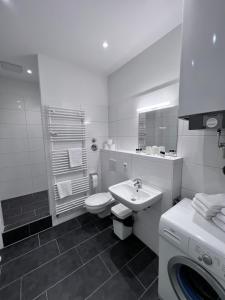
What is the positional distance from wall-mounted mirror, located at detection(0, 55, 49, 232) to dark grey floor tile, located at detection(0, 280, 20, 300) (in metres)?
0.92

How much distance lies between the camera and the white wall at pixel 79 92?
187 centimetres

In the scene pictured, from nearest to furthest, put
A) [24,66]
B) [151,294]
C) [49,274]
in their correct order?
[151,294]
[49,274]
[24,66]

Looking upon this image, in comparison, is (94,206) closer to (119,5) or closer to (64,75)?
(64,75)

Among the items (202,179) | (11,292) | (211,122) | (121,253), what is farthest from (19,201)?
(211,122)

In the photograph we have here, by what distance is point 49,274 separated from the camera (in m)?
1.35

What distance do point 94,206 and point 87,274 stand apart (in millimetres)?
710

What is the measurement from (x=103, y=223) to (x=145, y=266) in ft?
2.80

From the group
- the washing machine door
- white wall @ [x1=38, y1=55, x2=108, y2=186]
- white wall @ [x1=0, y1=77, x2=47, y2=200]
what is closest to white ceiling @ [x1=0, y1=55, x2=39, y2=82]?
white wall @ [x1=0, y1=77, x2=47, y2=200]

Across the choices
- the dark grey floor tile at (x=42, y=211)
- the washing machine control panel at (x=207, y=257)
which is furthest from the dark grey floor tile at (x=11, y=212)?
the washing machine control panel at (x=207, y=257)

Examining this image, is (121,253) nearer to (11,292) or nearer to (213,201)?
(11,292)

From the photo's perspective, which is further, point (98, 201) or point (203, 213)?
point (98, 201)

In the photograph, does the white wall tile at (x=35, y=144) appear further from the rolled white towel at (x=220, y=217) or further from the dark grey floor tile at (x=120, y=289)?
the rolled white towel at (x=220, y=217)

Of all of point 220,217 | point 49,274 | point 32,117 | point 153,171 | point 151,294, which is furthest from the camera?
point 32,117

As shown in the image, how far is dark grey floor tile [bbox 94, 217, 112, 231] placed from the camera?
203cm
